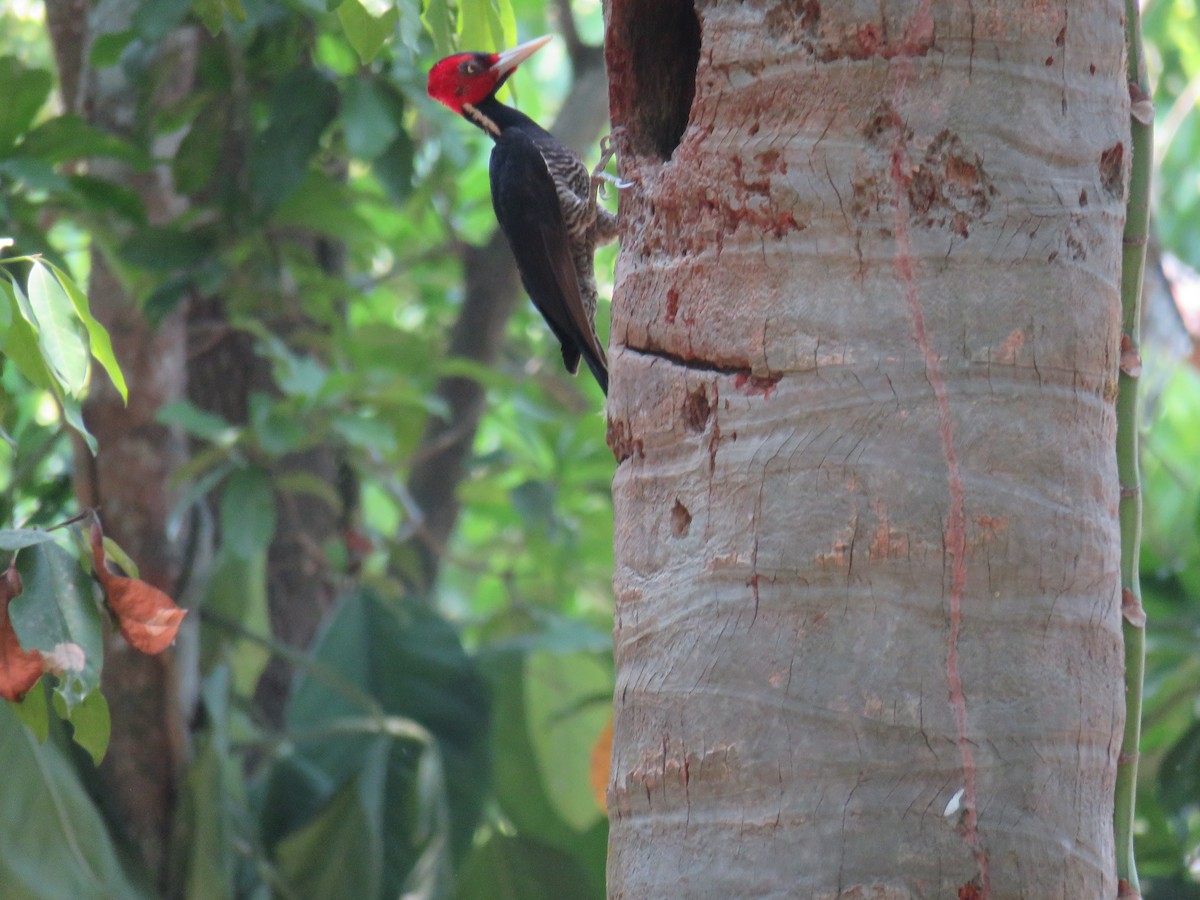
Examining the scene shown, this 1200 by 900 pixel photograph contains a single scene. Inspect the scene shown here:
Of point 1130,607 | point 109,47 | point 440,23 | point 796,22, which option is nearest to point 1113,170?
point 796,22

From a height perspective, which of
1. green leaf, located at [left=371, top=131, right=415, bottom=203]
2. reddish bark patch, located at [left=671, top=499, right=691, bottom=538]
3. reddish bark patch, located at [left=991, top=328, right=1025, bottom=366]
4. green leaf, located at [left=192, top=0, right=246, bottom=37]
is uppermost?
green leaf, located at [left=192, top=0, right=246, bottom=37]

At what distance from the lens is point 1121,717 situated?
1.78 meters

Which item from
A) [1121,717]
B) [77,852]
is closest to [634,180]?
[1121,717]

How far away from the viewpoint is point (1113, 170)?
194 cm

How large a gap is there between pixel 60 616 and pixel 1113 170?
1552mm

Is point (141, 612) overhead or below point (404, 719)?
overhead

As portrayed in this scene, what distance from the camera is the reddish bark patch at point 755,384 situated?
73.0 inches

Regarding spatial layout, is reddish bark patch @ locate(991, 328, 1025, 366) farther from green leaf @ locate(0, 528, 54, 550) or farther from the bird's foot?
green leaf @ locate(0, 528, 54, 550)

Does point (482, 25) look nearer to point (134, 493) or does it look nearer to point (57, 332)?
point (57, 332)

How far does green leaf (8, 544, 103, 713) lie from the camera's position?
1898 mm

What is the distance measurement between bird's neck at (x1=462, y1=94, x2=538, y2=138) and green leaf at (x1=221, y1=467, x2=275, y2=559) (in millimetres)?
1230

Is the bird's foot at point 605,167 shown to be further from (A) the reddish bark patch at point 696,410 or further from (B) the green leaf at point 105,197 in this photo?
(B) the green leaf at point 105,197

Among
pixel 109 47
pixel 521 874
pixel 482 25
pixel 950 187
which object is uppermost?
pixel 109 47

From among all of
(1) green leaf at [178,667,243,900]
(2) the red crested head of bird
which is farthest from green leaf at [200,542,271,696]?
(2) the red crested head of bird
